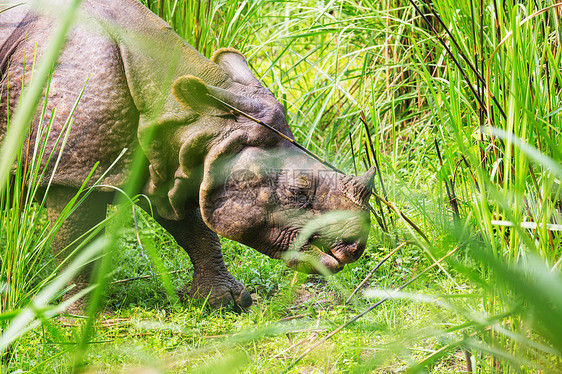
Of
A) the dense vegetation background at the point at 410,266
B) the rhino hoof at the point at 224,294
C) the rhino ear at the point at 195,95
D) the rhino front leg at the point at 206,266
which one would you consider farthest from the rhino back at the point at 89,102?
the rhino hoof at the point at 224,294

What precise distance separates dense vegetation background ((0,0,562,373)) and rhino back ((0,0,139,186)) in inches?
15.3

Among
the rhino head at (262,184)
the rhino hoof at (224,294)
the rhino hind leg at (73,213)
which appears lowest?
the rhino hoof at (224,294)

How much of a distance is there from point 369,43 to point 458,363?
2.93 metres

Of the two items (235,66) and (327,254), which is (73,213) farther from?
(327,254)

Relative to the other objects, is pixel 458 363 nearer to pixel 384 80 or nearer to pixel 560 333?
pixel 560 333

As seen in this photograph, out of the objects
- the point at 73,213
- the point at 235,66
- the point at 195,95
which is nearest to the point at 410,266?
the point at 235,66

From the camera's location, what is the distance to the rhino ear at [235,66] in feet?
9.86

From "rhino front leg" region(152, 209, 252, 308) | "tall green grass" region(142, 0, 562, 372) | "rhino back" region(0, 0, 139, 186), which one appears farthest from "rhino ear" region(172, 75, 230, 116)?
"rhino front leg" region(152, 209, 252, 308)

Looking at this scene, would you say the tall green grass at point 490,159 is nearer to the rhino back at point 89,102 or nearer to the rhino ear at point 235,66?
the rhino ear at point 235,66

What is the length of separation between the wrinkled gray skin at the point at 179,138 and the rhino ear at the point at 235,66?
0.03 meters

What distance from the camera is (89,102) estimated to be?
9.08ft

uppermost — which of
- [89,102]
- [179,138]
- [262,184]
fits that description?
[89,102]

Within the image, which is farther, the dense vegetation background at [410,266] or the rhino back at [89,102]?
the rhino back at [89,102]

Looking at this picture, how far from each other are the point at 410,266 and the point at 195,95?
5.11 feet
